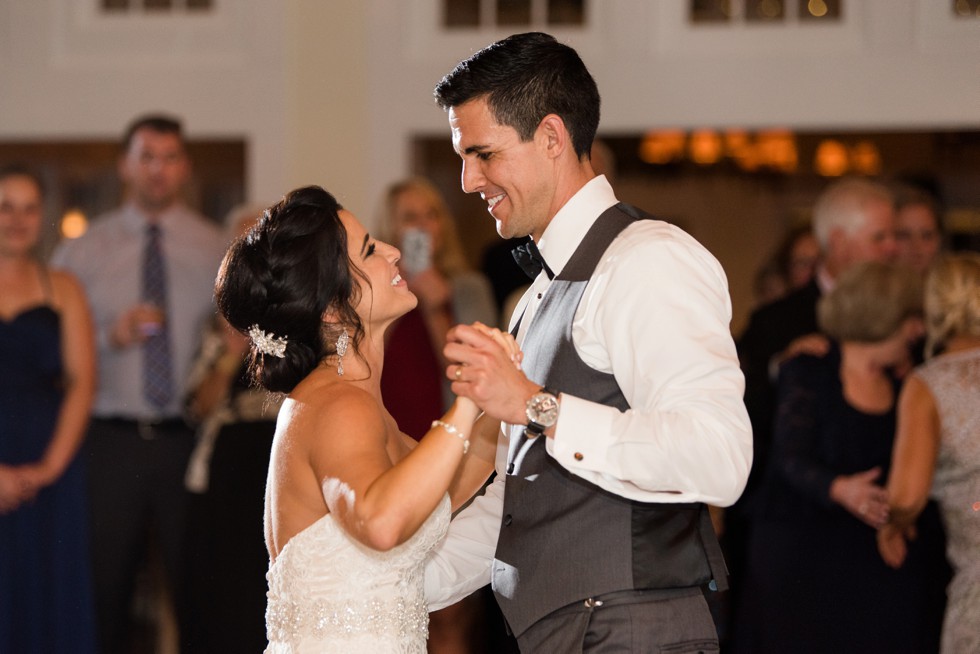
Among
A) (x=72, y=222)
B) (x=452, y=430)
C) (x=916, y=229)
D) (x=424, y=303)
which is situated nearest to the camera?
(x=452, y=430)

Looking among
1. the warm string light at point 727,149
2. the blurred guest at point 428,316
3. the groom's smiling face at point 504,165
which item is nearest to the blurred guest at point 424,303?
the blurred guest at point 428,316

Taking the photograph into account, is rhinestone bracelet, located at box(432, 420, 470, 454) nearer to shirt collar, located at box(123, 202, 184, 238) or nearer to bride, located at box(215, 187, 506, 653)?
bride, located at box(215, 187, 506, 653)

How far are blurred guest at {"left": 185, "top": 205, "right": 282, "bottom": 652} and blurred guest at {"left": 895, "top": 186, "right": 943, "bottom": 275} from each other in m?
2.49

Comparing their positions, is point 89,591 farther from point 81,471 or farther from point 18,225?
point 18,225

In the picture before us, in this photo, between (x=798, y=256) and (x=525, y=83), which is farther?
(x=798, y=256)

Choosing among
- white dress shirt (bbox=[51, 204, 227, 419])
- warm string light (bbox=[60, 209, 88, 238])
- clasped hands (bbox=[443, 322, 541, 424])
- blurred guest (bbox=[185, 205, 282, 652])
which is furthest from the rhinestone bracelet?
warm string light (bbox=[60, 209, 88, 238])

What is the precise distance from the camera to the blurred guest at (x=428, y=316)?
4.39 meters

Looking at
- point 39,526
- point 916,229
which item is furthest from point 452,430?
point 916,229

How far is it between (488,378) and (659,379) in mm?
276

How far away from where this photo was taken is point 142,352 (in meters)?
4.73

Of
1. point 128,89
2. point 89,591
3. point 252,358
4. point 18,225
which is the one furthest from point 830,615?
point 128,89

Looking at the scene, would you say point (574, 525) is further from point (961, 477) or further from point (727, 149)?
point (727, 149)

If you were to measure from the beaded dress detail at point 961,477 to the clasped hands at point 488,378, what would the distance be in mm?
2079

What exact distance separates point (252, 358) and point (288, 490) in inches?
12.5
